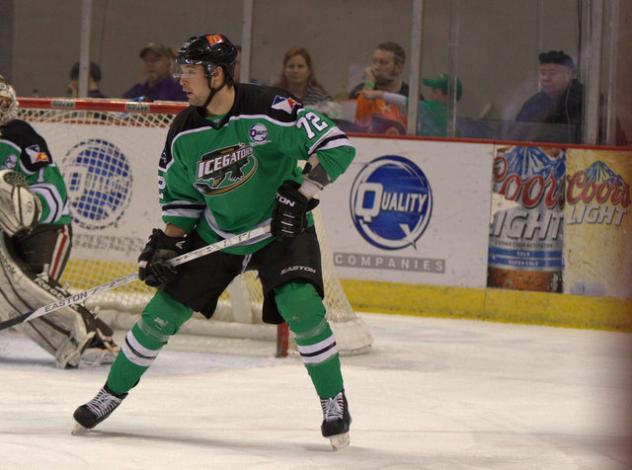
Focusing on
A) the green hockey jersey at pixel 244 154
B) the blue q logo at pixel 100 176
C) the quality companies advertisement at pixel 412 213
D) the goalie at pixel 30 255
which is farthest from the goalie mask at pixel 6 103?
the quality companies advertisement at pixel 412 213

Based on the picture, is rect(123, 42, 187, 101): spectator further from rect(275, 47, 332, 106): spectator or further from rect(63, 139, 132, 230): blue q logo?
rect(63, 139, 132, 230): blue q logo

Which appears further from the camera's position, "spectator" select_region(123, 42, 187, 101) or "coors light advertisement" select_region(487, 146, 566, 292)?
"spectator" select_region(123, 42, 187, 101)

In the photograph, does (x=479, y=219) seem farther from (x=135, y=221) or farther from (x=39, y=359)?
(x=39, y=359)

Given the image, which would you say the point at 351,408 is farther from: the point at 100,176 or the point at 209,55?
the point at 100,176

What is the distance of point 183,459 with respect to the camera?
8.55 feet

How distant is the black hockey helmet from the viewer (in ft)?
9.53

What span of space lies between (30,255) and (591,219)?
2984 millimetres

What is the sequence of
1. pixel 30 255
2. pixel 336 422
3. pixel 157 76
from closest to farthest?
pixel 336 422 → pixel 30 255 → pixel 157 76

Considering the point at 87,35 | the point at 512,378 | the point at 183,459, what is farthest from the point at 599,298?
the point at 183,459

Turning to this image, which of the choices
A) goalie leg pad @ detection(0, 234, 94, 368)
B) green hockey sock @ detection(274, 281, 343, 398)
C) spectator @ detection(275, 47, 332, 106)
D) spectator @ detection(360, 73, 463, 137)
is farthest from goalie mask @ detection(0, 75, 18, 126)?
spectator @ detection(360, 73, 463, 137)

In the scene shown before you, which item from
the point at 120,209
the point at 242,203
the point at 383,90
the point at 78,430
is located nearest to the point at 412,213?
the point at 383,90

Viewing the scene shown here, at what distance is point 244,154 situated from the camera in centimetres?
290

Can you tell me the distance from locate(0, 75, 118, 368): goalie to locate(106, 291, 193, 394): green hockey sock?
1.33m

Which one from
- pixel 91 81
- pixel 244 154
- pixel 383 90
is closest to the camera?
pixel 244 154
